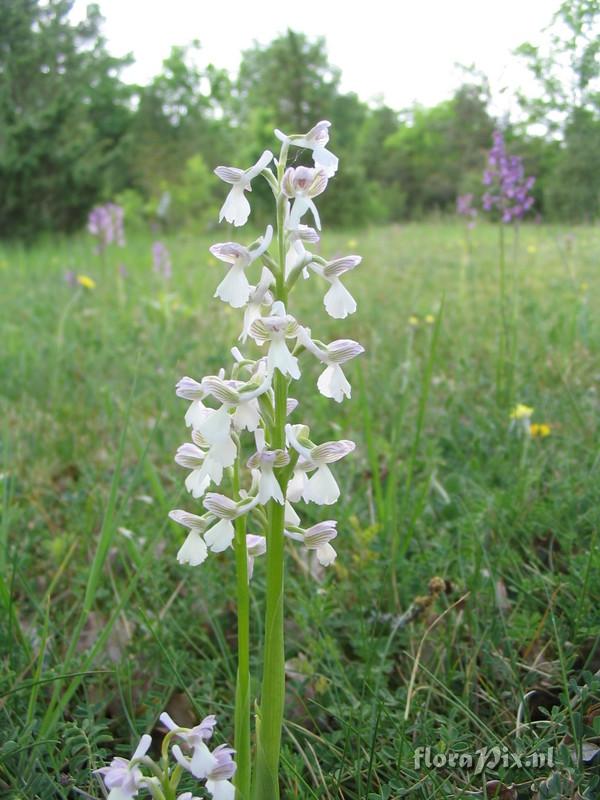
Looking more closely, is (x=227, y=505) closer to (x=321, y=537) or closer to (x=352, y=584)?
(x=321, y=537)

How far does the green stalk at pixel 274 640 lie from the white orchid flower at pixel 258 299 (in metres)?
0.01

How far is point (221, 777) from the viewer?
70cm

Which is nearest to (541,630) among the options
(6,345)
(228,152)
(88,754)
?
(88,754)

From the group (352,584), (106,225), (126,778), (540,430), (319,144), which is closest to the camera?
(126,778)

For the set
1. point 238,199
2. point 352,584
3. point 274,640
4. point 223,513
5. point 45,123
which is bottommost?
point 352,584

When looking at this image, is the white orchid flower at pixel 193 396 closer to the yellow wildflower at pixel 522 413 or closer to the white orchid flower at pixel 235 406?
the white orchid flower at pixel 235 406

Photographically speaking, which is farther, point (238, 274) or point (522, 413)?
point (522, 413)

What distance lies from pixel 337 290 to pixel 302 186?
13 cm

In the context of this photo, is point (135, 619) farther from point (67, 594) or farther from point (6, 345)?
point (6, 345)

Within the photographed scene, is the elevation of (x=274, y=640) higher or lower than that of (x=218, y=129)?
lower

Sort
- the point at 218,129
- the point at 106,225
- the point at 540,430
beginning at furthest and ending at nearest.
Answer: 1. the point at 218,129
2. the point at 106,225
3. the point at 540,430

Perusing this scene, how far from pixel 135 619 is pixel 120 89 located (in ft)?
87.3

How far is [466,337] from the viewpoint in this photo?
128 inches

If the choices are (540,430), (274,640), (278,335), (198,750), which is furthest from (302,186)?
(540,430)
